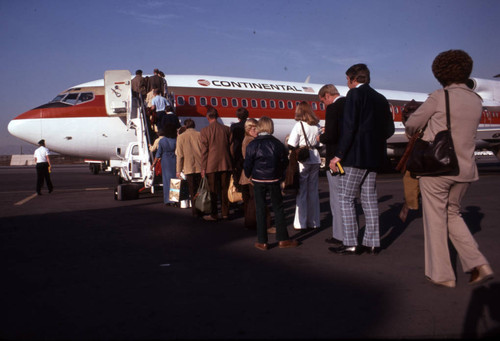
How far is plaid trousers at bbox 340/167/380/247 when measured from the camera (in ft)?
16.7

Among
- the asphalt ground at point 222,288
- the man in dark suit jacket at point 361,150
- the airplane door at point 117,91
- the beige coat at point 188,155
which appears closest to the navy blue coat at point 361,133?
the man in dark suit jacket at point 361,150

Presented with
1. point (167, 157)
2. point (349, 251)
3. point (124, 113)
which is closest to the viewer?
point (349, 251)

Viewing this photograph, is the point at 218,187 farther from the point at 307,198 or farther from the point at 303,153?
the point at 303,153

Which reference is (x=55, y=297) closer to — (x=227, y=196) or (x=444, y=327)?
(x=444, y=327)

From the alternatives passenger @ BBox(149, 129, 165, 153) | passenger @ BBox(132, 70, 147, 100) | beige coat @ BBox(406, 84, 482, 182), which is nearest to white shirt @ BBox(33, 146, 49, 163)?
passenger @ BBox(132, 70, 147, 100)

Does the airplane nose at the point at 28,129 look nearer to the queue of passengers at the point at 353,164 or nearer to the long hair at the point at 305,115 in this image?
the queue of passengers at the point at 353,164

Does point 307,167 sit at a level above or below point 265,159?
below

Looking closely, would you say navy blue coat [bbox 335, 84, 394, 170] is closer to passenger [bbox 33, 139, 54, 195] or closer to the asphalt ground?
the asphalt ground

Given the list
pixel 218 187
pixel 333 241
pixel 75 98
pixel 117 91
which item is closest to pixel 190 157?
pixel 218 187

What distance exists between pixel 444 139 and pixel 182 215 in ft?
18.8

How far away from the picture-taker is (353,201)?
5.22 metres

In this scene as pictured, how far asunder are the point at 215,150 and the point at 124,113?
315 inches

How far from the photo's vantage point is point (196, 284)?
4.07 m

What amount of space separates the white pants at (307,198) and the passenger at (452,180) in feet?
8.87
